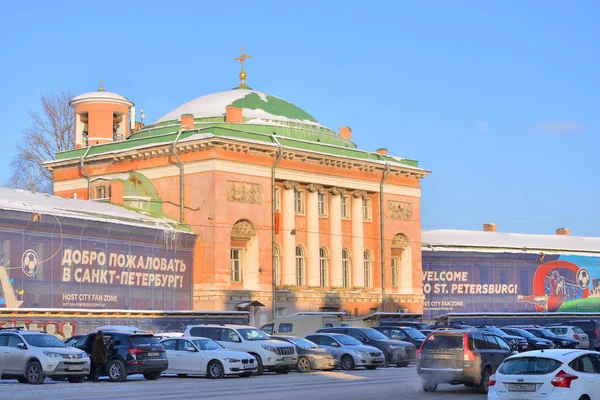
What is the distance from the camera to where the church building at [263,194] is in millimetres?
59094

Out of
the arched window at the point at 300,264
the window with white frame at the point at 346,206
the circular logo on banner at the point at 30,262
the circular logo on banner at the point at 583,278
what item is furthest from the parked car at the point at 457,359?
the circular logo on banner at the point at 583,278

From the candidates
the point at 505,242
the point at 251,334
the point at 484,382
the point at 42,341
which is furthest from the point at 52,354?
the point at 505,242

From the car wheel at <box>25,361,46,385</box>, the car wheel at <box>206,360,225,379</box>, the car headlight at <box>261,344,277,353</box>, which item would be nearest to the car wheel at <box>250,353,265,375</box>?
the car headlight at <box>261,344,277,353</box>

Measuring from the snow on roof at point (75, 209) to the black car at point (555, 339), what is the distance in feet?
67.2

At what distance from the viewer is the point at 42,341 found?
30.2m

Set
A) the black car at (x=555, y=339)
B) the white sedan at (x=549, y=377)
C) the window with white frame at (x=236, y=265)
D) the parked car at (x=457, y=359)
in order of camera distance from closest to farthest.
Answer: the white sedan at (x=549, y=377) → the parked car at (x=457, y=359) → the black car at (x=555, y=339) → the window with white frame at (x=236, y=265)

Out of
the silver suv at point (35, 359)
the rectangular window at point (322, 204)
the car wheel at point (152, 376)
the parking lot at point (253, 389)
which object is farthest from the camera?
the rectangular window at point (322, 204)

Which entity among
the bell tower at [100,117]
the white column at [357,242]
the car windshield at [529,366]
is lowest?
the car windshield at [529,366]

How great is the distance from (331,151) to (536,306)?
24.2m

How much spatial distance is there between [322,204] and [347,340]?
27.4 meters

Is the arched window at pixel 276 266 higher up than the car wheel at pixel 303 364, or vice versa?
the arched window at pixel 276 266

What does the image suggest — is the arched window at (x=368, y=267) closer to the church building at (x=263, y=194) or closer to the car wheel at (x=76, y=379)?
the church building at (x=263, y=194)

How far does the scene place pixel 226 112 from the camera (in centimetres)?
6538

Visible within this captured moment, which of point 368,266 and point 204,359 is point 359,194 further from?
point 204,359
